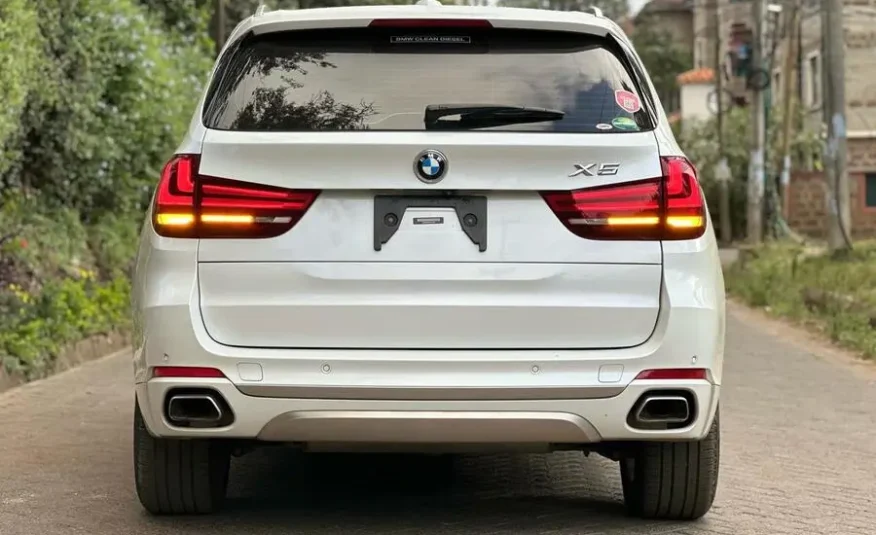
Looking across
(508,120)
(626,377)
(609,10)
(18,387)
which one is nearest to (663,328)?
(626,377)

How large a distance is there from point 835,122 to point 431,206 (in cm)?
1293

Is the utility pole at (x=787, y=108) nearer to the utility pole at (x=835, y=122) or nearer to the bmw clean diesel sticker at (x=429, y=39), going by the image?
the utility pole at (x=835, y=122)

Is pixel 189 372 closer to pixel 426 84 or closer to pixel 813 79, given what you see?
pixel 426 84

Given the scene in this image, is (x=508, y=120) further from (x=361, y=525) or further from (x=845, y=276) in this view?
(x=845, y=276)

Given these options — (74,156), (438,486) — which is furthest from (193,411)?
(74,156)

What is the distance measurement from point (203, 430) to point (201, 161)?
85 cm

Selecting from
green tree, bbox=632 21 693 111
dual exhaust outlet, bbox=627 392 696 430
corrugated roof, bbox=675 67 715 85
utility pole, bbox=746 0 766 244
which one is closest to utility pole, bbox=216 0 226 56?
utility pole, bbox=746 0 766 244

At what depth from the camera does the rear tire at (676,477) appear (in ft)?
15.1

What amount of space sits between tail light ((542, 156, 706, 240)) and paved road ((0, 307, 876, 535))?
3.92ft

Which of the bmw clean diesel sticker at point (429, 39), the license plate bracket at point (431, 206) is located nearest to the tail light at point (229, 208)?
the license plate bracket at point (431, 206)

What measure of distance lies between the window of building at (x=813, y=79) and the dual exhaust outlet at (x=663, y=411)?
107 ft

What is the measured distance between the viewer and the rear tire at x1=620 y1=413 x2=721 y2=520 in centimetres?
459

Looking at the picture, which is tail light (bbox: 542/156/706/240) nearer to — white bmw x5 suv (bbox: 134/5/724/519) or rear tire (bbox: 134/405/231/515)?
white bmw x5 suv (bbox: 134/5/724/519)

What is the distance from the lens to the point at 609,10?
8812 centimetres
